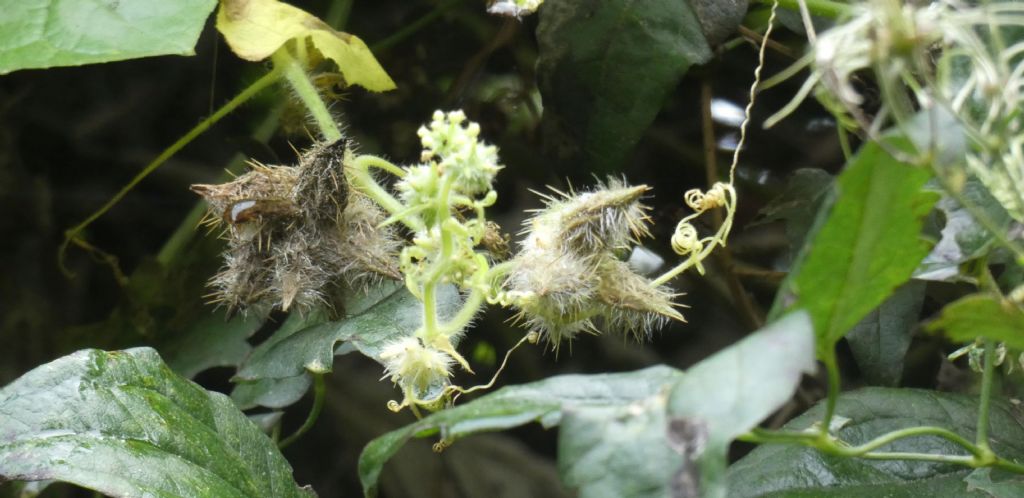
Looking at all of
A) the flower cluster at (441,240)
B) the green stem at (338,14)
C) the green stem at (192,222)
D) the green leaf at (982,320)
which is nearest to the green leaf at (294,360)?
the flower cluster at (441,240)

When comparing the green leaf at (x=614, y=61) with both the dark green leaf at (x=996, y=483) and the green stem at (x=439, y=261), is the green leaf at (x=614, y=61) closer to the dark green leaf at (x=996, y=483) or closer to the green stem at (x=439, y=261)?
the green stem at (x=439, y=261)

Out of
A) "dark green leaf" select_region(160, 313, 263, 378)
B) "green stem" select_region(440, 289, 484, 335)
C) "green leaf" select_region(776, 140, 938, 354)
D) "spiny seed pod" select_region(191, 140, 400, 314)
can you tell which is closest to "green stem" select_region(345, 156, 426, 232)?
"spiny seed pod" select_region(191, 140, 400, 314)

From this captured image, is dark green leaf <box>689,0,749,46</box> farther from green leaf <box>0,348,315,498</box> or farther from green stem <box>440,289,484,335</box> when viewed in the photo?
green leaf <box>0,348,315,498</box>

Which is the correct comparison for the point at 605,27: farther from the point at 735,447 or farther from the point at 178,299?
the point at 735,447

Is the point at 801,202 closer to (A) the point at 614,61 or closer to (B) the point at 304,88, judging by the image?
(A) the point at 614,61

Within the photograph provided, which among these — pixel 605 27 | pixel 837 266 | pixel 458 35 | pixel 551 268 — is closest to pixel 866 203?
pixel 837 266

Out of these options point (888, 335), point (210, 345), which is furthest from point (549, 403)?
point (210, 345)
